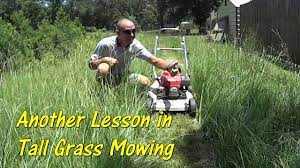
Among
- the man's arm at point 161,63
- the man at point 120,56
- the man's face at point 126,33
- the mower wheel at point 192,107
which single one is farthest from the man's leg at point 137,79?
the mower wheel at point 192,107

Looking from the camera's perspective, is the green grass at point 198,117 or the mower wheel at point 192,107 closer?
the green grass at point 198,117

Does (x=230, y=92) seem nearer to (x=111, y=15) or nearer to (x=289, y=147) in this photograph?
(x=289, y=147)

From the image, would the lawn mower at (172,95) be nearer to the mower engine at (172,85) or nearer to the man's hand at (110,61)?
the mower engine at (172,85)

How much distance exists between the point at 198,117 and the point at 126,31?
1351 millimetres

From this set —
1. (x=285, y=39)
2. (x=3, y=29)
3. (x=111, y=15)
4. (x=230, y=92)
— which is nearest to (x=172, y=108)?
(x=230, y=92)

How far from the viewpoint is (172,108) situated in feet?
16.8

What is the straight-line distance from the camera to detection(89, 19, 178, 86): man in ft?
17.3

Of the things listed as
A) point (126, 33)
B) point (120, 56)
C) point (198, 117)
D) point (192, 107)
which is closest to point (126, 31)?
point (126, 33)

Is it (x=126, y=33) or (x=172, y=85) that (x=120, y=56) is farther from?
(x=172, y=85)

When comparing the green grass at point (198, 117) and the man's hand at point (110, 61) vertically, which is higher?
the man's hand at point (110, 61)

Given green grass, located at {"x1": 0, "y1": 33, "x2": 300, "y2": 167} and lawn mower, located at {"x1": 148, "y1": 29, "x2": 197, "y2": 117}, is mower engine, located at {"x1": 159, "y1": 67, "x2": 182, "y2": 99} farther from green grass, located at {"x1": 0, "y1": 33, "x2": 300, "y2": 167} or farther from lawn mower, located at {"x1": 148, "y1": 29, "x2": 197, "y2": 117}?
green grass, located at {"x1": 0, "y1": 33, "x2": 300, "y2": 167}

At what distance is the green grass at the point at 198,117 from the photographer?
320cm

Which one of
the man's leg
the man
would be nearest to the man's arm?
the man

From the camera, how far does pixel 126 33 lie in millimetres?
5406
